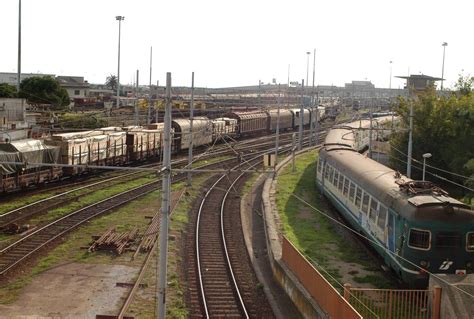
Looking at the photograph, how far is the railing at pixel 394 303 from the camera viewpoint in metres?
14.8

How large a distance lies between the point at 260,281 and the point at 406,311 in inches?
217

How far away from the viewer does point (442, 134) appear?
32844 millimetres

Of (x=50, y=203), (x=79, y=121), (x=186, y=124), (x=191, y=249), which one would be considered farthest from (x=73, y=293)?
(x=79, y=121)

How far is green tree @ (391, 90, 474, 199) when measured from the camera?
31.3 metres

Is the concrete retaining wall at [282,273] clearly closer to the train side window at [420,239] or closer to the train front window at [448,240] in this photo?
the train side window at [420,239]

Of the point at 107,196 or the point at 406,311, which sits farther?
the point at 107,196

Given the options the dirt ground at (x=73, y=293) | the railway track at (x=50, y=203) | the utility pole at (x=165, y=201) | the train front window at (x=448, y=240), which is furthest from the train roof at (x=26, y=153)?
the train front window at (x=448, y=240)

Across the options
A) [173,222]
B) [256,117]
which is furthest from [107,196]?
[256,117]

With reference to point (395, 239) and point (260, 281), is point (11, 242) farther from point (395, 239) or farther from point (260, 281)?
point (395, 239)

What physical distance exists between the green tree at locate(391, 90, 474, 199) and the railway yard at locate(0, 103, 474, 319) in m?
4.94

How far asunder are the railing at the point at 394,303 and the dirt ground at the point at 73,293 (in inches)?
244

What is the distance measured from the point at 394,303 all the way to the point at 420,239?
2244mm

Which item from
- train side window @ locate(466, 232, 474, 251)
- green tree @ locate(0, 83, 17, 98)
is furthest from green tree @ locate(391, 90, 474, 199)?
green tree @ locate(0, 83, 17, 98)

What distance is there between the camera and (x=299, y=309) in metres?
16.7
